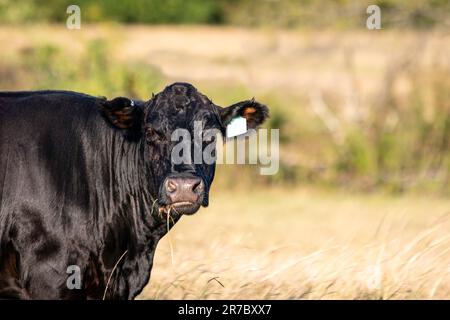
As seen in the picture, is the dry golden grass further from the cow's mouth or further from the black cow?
the cow's mouth

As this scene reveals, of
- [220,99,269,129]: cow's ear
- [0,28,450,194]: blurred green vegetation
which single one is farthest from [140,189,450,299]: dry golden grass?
[0,28,450,194]: blurred green vegetation

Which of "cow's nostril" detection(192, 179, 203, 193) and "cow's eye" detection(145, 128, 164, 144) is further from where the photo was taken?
"cow's eye" detection(145, 128, 164, 144)

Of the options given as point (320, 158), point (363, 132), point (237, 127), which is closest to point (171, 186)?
point (237, 127)

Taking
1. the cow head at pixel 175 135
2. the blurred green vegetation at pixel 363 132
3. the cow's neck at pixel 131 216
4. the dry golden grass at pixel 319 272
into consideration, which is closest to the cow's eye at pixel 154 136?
the cow head at pixel 175 135

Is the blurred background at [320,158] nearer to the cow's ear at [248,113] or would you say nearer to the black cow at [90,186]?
the black cow at [90,186]

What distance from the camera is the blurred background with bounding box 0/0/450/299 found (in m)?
8.44

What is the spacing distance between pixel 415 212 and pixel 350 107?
4.78 metres

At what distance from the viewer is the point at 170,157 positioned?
6.94m

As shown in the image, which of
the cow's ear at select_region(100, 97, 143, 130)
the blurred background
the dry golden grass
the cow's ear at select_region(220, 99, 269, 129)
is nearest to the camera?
the cow's ear at select_region(100, 97, 143, 130)

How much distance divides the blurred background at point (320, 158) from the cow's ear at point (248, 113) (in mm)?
1195

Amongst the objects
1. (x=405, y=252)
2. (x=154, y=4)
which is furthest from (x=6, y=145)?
(x=154, y=4)

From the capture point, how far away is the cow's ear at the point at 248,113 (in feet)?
24.8

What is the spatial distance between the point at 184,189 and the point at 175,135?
0.49 metres

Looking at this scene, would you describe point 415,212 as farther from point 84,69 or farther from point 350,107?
point 84,69
